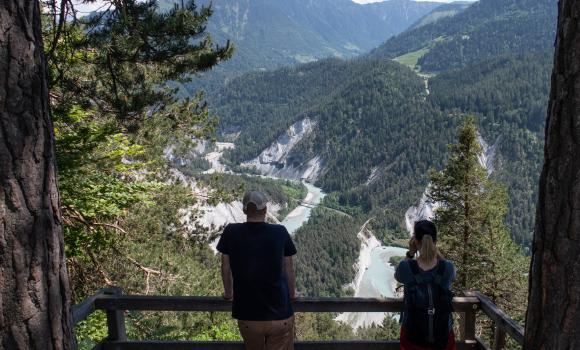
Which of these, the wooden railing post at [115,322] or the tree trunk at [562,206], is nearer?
the tree trunk at [562,206]

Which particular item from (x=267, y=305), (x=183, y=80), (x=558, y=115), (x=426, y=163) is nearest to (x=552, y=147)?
(x=558, y=115)

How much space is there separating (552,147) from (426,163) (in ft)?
562

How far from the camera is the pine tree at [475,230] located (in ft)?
56.7

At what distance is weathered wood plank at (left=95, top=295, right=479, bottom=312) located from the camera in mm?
4051

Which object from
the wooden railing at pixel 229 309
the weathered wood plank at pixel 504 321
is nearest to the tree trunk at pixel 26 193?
the wooden railing at pixel 229 309

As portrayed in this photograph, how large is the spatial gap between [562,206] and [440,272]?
168 cm

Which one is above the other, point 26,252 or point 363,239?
point 26,252

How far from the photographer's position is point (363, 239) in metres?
118

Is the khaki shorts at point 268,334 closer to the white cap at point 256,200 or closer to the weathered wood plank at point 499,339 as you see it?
the white cap at point 256,200

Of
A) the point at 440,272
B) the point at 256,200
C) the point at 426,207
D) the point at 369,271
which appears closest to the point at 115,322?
the point at 256,200

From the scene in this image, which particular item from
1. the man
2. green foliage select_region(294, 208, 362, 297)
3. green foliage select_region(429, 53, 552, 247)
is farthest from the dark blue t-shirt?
green foliage select_region(429, 53, 552, 247)

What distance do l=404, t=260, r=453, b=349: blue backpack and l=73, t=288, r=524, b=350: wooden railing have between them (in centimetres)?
45

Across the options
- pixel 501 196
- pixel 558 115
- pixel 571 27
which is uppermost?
pixel 571 27

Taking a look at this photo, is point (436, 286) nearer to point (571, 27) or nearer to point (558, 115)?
point (558, 115)
